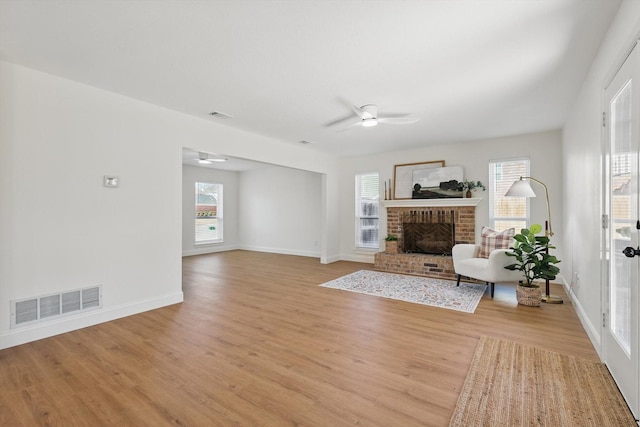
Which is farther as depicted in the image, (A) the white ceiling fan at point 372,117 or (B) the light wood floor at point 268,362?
(A) the white ceiling fan at point 372,117

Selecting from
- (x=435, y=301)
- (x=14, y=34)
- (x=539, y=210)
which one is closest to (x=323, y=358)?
(x=435, y=301)

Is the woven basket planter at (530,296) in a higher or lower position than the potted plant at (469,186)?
lower

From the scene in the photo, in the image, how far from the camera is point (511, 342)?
2828 millimetres

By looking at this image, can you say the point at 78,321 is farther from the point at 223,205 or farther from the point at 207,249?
the point at 223,205

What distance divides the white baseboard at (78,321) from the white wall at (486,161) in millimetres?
4627

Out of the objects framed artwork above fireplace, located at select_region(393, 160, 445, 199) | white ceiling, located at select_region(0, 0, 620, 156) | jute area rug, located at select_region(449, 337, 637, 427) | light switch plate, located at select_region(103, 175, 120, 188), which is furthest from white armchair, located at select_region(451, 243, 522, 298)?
light switch plate, located at select_region(103, 175, 120, 188)

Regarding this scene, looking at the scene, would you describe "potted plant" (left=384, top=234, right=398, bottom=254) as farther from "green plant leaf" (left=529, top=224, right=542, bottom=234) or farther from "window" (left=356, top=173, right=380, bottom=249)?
"green plant leaf" (left=529, top=224, right=542, bottom=234)

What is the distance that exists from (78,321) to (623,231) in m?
4.78

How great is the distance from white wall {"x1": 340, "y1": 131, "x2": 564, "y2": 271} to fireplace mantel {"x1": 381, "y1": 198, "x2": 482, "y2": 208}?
A: 301 mm

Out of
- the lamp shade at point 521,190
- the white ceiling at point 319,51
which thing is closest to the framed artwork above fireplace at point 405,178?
the lamp shade at point 521,190

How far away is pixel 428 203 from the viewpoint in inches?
239

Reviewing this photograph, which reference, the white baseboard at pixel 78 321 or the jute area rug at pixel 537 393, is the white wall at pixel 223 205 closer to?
the white baseboard at pixel 78 321

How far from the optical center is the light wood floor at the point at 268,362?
1846 mm

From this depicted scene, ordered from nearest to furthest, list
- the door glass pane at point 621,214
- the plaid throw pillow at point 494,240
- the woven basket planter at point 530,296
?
1. the door glass pane at point 621,214
2. the woven basket planter at point 530,296
3. the plaid throw pillow at point 494,240
